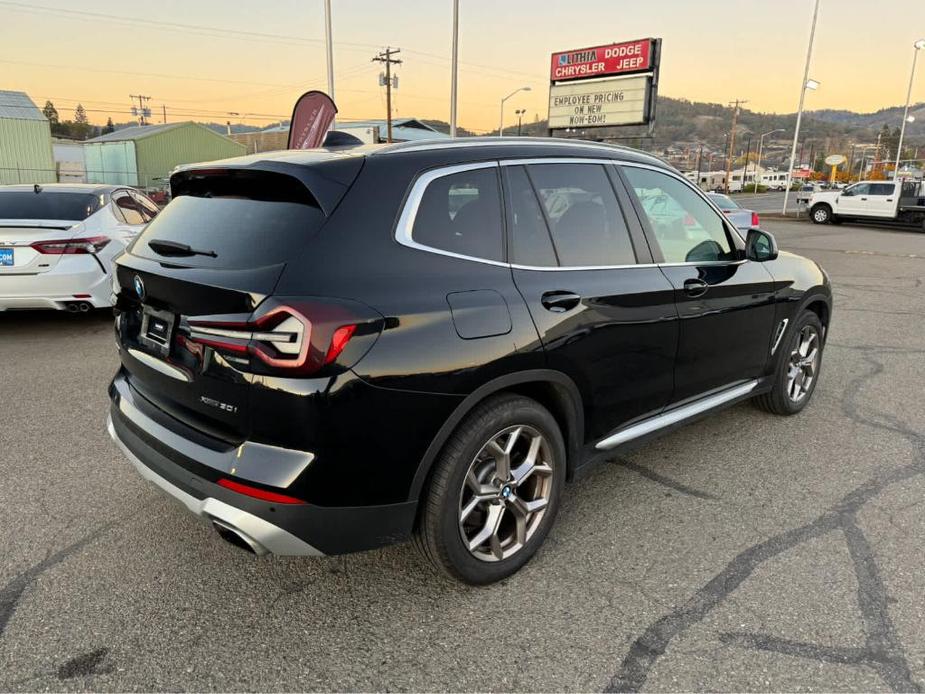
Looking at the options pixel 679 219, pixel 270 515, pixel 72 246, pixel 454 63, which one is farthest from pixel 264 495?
pixel 454 63

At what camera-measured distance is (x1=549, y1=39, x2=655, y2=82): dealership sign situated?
22855 millimetres

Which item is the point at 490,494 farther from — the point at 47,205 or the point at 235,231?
the point at 47,205

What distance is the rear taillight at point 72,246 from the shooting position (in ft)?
20.7

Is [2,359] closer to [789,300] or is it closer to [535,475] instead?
[535,475]

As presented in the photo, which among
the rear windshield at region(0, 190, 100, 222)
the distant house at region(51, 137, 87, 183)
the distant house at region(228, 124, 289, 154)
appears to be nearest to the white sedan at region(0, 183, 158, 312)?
the rear windshield at region(0, 190, 100, 222)

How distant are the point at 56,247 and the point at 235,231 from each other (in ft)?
16.4

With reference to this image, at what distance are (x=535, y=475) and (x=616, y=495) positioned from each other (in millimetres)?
905

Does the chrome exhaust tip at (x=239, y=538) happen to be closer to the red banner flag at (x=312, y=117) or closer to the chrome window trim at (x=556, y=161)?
the chrome window trim at (x=556, y=161)

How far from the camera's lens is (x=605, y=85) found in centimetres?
2441

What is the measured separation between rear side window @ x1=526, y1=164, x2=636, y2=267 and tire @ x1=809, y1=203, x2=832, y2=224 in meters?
30.2

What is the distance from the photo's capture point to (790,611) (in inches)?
101

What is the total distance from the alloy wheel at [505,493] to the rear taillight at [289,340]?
751mm

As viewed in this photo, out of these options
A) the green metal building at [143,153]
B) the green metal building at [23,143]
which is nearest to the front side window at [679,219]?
the green metal building at [23,143]

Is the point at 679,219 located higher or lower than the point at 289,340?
higher
